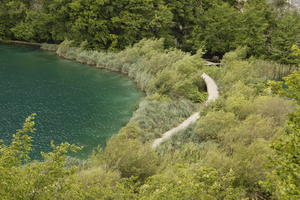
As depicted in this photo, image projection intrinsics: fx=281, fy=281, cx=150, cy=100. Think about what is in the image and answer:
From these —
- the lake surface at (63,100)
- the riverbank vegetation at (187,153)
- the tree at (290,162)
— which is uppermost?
the tree at (290,162)

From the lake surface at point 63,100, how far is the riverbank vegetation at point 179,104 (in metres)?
1.56

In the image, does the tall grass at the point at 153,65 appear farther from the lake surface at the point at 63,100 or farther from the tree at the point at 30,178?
the tree at the point at 30,178

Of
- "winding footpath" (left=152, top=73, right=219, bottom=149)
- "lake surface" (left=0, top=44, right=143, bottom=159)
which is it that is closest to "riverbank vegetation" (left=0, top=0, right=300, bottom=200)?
"winding footpath" (left=152, top=73, right=219, bottom=149)

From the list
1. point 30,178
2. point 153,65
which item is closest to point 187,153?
point 30,178

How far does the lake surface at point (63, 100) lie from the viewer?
18.6m

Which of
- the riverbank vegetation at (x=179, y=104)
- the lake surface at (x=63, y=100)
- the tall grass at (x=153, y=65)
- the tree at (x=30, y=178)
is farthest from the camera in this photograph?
the tall grass at (x=153, y=65)

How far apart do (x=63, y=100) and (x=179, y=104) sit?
9998 millimetres

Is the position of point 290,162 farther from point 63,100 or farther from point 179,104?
point 63,100

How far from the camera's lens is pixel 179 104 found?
21875 mm

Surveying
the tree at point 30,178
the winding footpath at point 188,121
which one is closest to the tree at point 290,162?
the tree at point 30,178

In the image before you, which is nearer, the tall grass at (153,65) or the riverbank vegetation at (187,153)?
the riverbank vegetation at (187,153)

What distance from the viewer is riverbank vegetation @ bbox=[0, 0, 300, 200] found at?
7918 millimetres

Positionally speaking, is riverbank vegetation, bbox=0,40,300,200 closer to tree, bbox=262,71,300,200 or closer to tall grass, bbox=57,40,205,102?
tree, bbox=262,71,300,200

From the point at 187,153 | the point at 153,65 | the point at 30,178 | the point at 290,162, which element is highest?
the point at 290,162
